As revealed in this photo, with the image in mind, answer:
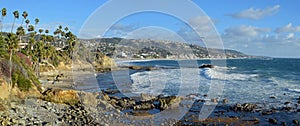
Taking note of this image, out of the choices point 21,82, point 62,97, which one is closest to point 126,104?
point 62,97

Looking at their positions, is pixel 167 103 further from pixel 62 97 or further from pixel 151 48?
pixel 151 48

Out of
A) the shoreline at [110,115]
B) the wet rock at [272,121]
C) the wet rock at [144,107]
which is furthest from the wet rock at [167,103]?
the wet rock at [272,121]

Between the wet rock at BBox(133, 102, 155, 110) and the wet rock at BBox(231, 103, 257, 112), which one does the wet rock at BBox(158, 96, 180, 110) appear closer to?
the wet rock at BBox(133, 102, 155, 110)

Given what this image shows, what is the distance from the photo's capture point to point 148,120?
19.9m

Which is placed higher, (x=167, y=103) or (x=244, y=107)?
(x=167, y=103)

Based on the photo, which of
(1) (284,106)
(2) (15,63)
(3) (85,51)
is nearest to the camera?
(1) (284,106)

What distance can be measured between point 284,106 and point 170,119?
1106cm

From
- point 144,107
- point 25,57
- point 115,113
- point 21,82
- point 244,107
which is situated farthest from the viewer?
point 25,57

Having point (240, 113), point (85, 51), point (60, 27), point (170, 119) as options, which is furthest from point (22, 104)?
point (85, 51)

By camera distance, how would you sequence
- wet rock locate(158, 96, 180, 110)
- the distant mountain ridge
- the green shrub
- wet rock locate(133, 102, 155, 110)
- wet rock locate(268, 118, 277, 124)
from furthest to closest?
the distant mountain ridge
wet rock locate(158, 96, 180, 110)
wet rock locate(133, 102, 155, 110)
the green shrub
wet rock locate(268, 118, 277, 124)

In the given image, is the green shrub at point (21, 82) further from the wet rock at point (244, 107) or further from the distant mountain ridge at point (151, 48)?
the wet rock at point (244, 107)

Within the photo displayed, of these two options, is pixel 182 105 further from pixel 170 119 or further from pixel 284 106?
pixel 284 106

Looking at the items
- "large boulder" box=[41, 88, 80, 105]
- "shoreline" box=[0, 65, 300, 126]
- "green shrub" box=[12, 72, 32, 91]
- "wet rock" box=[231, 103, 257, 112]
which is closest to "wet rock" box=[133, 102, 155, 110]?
"shoreline" box=[0, 65, 300, 126]

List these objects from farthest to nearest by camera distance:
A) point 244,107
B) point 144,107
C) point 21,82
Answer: point 244,107 → point 144,107 → point 21,82
